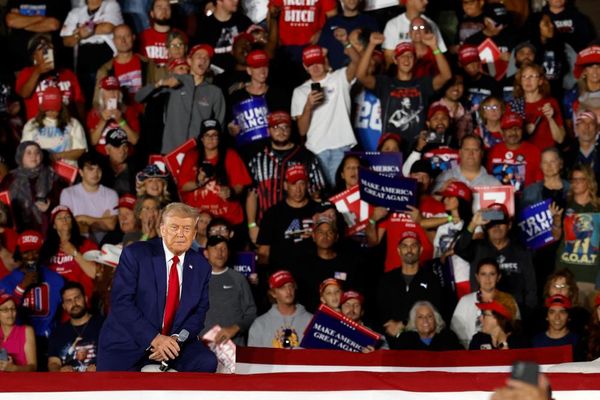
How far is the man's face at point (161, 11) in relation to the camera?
52.0 feet

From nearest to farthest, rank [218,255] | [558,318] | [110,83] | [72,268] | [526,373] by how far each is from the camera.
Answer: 1. [526,373]
2. [558,318]
3. [218,255]
4. [72,268]
5. [110,83]

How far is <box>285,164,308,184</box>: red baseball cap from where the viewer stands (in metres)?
13.6

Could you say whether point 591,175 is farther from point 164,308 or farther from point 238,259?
point 164,308

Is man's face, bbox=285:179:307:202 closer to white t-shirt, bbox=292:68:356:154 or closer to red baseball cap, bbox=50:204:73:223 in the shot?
white t-shirt, bbox=292:68:356:154

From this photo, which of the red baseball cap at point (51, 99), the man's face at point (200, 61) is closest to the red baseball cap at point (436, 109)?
the man's face at point (200, 61)

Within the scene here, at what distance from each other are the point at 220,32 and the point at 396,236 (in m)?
3.67

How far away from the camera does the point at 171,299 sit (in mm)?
8742

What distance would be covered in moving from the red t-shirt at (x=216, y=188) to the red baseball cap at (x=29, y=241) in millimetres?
1438

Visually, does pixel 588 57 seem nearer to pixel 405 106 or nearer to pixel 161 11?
pixel 405 106

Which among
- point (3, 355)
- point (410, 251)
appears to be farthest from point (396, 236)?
point (3, 355)

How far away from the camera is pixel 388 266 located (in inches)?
532

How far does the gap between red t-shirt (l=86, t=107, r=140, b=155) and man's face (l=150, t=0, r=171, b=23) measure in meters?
1.22

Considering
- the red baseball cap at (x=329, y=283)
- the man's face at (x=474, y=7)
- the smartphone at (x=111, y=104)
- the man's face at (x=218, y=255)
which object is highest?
the man's face at (x=474, y=7)

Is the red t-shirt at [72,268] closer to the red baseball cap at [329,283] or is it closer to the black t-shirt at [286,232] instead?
the black t-shirt at [286,232]
